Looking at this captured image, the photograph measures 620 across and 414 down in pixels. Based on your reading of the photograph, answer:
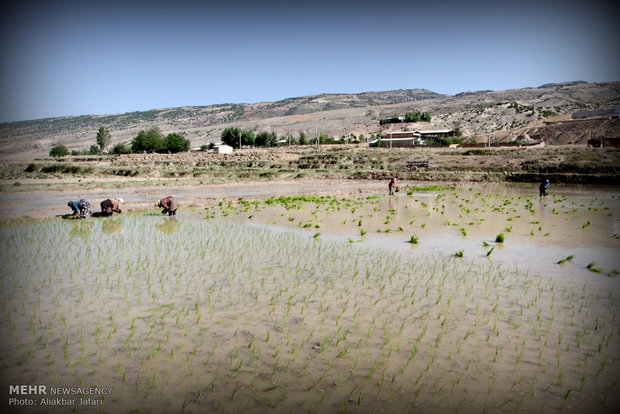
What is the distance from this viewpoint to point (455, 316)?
287 inches

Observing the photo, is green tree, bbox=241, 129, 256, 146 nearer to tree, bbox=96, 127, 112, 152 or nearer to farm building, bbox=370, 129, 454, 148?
farm building, bbox=370, 129, 454, 148

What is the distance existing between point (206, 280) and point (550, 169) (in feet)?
161

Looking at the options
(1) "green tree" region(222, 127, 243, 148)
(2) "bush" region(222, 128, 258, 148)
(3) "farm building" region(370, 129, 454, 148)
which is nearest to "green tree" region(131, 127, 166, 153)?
(1) "green tree" region(222, 127, 243, 148)

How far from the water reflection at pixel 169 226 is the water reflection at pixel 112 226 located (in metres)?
1.48

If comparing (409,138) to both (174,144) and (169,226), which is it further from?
(169,226)

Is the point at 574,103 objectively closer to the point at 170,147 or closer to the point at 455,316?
the point at 170,147

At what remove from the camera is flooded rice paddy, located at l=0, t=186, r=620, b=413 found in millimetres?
5047

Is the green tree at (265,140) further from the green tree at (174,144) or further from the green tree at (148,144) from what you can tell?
the green tree at (148,144)

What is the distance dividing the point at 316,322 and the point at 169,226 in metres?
11.9

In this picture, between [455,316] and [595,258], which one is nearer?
[455,316]

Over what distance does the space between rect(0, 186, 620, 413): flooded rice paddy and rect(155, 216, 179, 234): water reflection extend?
196 cm

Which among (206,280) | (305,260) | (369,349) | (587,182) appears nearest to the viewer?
(369,349)

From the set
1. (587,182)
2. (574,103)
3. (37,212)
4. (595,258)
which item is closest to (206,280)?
(595,258)

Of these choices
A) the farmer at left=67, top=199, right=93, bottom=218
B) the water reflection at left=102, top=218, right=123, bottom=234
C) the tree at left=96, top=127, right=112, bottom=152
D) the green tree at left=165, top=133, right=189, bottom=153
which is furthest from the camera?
the tree at left=96, top=127, right=112, bottom=152
